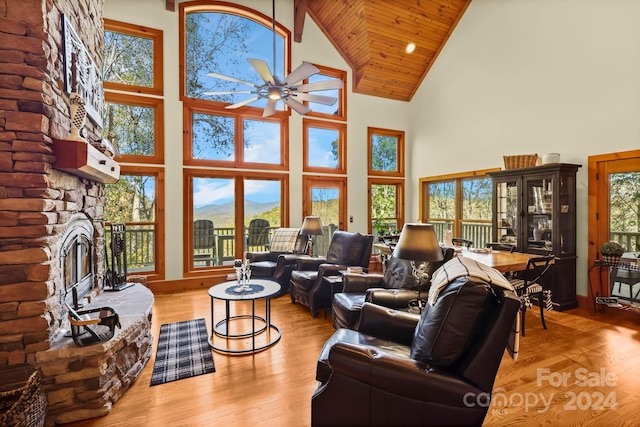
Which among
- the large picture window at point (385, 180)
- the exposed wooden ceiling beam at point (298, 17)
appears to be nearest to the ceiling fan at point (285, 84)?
the exposed wooden ceiling beam at point (298, 17)

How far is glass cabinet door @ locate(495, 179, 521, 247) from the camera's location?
4.67 meters

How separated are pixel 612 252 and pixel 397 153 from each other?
14.6 feet

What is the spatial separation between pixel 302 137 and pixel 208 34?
2.48m

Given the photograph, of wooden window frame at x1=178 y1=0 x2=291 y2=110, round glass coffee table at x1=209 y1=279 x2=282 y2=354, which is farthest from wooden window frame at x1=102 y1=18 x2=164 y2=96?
round glass coffee table at x1=209 y1=279 x2=282 y2=354

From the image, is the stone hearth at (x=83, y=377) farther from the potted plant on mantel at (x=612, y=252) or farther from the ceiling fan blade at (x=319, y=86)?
the potted plant on mantel at (x=612, y=252)

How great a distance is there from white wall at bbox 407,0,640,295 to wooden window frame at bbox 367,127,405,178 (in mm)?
746

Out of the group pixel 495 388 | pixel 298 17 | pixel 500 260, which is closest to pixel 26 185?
pixel 495 388

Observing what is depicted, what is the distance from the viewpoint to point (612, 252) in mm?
3711

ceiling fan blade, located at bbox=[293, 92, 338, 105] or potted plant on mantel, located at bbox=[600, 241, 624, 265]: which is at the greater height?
ceiling fan blade, located at bbox=[293, 92, 338, 105]

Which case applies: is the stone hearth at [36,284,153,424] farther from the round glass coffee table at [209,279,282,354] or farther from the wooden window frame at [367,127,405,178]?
the wooden window frame at [367,127,405,178]

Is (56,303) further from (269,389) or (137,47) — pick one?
(137,47)

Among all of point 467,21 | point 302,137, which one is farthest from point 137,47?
point 467,21

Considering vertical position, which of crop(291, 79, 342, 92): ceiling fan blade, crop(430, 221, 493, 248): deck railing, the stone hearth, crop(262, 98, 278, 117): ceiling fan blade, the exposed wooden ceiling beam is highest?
the exposed wooden ceiling beam

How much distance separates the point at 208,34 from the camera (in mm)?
5531
